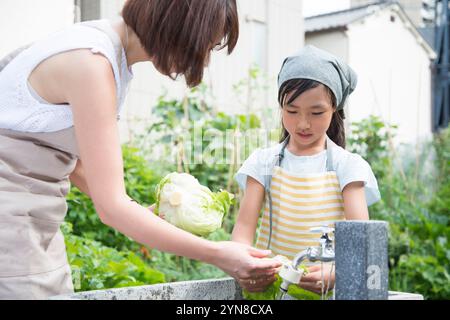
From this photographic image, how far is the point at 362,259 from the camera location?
4.04 feet

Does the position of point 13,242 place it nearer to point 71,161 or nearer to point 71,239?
point 71,161

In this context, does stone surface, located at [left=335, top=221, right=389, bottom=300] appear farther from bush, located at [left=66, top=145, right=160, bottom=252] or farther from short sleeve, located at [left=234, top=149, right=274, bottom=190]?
bush, located at [left=66, top=145, right=160, bottom=252]

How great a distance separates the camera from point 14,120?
5.25 ft

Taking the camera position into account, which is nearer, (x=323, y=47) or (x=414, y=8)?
(x=323, y=47)

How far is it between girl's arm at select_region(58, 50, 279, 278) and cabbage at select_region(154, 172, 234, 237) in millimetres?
253

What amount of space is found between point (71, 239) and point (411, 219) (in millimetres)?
3139

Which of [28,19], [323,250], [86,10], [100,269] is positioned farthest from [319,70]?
[86,10]

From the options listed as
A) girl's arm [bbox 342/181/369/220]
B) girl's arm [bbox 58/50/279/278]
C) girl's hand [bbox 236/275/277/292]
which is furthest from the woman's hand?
girl's arm [bbox 342/181/369/220]

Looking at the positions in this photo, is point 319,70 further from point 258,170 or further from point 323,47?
point 323,47

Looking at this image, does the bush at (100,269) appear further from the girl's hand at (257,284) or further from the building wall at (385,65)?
the building wall at (385,65)

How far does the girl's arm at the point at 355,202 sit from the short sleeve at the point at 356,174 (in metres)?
0.02

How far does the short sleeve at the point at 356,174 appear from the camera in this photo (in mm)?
2006

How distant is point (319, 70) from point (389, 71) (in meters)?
Answer: 12.0
